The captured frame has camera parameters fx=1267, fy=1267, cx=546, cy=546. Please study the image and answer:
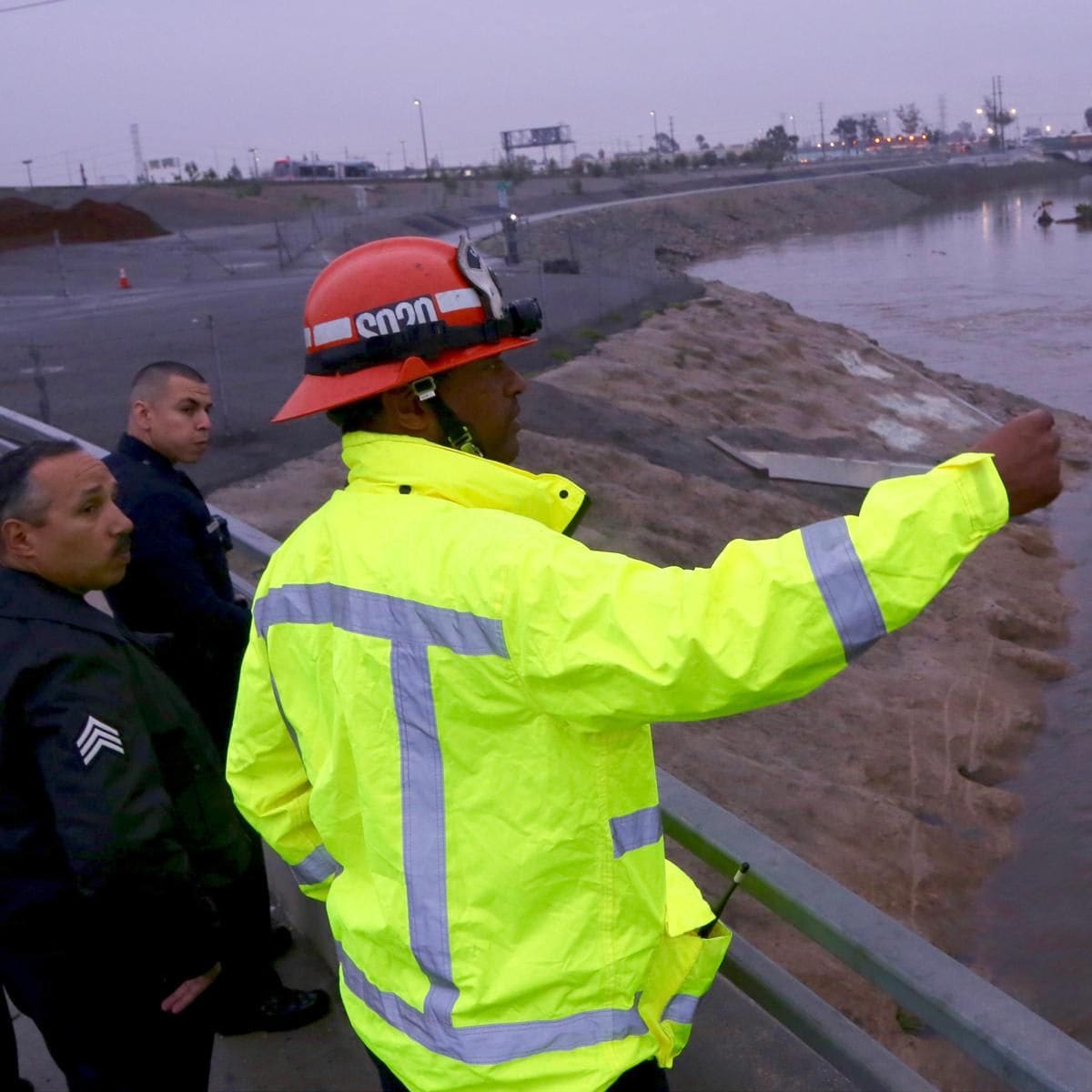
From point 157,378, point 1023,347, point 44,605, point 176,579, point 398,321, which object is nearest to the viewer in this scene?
point 398,321

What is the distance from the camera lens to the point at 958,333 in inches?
1337

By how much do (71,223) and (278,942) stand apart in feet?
148

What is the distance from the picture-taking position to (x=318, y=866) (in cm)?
228

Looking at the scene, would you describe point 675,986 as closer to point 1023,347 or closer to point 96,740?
point 96,740

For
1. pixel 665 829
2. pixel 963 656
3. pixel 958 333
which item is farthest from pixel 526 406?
pixel 958 333

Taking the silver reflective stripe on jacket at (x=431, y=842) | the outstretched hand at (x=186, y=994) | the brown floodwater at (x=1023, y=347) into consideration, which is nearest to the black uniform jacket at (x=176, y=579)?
the outstretched hand at (x=186, y=994)

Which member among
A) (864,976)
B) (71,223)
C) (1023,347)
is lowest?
(1023,347)

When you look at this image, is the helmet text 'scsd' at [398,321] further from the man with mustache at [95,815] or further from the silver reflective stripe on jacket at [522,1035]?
the silver reflective stripe on jacket at [522,1035]

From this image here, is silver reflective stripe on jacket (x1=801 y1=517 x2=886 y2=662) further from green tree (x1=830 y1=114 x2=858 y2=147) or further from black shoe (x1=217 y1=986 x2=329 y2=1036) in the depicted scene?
green tree (x1=830 y1=114 x2=858 y2=147)

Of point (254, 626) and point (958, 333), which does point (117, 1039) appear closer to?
point (254, 626)

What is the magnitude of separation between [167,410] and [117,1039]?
71.4 inches

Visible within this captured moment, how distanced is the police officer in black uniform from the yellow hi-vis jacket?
1.49 metres

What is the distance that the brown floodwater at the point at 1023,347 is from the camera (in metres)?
7.32

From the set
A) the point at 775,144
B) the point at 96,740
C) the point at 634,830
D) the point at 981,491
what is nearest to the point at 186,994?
the point at 96,740
